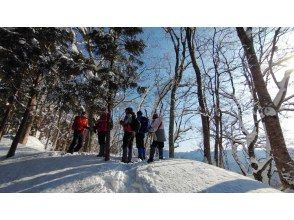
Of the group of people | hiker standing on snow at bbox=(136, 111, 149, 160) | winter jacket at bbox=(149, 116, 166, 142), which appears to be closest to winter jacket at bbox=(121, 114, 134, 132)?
the group of people

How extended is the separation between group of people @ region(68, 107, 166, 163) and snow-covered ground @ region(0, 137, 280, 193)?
2.27ft

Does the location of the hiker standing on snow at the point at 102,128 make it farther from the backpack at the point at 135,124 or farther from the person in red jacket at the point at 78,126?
the backpack at the point at 135,124

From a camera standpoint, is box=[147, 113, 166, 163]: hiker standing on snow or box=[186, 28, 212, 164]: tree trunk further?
box=[186, 28, 212, 164]: tree trunk

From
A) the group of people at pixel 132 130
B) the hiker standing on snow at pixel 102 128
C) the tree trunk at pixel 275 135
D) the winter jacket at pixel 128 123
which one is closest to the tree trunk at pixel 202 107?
the group of people at pixel 132 130

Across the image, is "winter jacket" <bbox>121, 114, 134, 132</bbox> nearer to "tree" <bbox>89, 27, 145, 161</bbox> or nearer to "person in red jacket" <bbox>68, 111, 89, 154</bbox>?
"tree" <bbox>89, 27, 145, 161</bbox>

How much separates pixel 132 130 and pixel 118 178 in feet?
6.41

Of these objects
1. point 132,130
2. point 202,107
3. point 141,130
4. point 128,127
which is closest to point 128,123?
point 128,127

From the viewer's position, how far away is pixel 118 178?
6.12 meters

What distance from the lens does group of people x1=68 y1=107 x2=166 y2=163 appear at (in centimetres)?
783

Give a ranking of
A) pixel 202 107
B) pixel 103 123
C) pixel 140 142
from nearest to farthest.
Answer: pixel 140 142 < pixel 103 123 < pixel 202 107

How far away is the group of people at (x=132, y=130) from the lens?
7.83m

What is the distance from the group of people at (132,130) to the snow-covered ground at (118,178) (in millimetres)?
691

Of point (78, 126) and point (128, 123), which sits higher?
point (78, 126)

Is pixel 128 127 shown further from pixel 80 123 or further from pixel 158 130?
pixel 80 123
